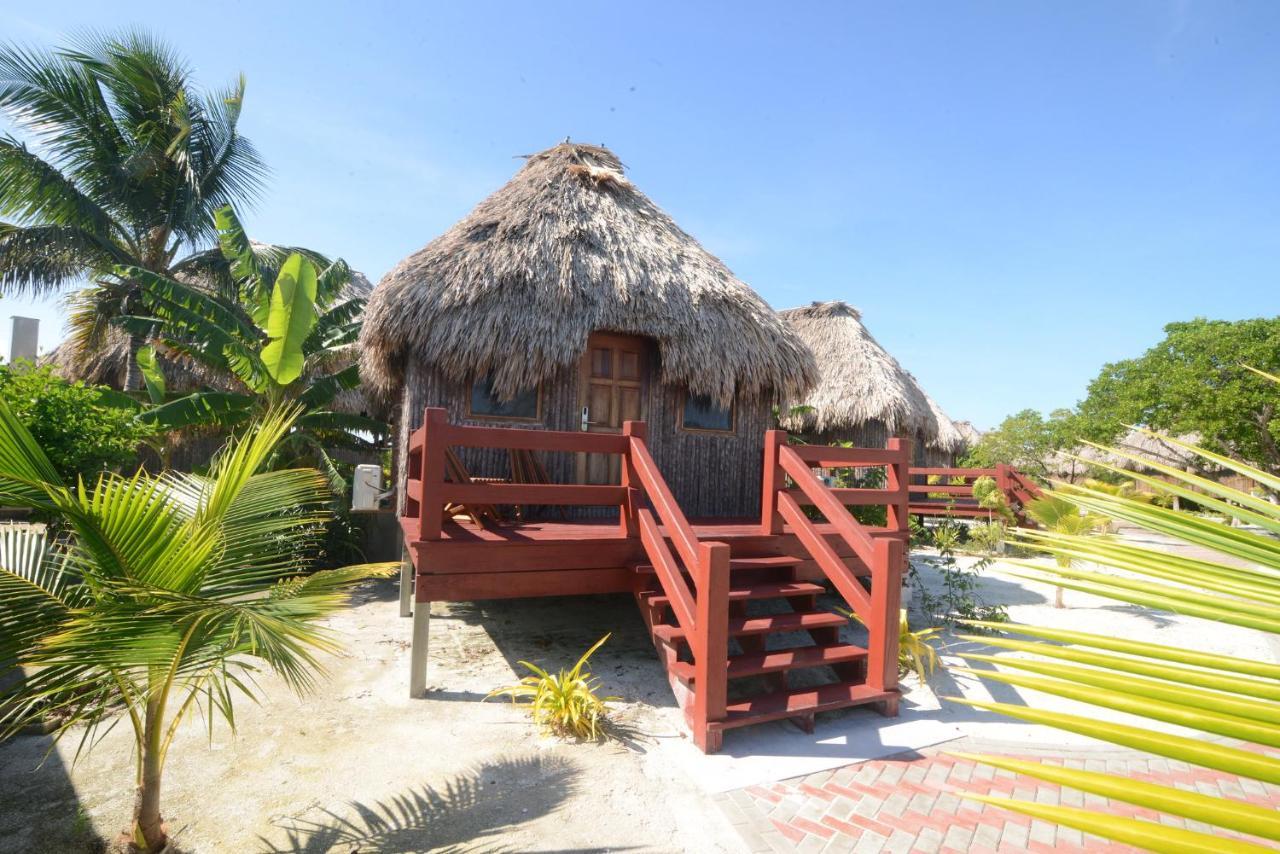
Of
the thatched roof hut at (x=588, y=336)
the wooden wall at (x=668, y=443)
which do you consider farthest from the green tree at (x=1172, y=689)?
the wooden wall at (x=668, y=443)

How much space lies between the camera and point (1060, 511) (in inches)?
365

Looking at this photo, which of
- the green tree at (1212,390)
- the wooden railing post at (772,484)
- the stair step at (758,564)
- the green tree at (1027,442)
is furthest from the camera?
the green tree at (1027,442)

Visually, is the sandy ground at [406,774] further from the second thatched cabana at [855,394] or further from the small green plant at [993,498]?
the second thatched cabana at [855,394]

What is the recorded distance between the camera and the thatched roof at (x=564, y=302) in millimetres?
7043

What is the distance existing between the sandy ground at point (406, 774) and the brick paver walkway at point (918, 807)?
259 mm

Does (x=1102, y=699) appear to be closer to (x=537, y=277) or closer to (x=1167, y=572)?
(x=1167, y=572)

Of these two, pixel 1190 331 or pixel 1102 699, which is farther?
pixel 1190 331

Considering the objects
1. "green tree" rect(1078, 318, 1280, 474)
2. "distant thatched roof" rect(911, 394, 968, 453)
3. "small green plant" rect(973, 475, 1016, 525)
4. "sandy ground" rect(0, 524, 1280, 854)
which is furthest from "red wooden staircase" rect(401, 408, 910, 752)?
"green tree" rect(1078, 318, 1280, 474)

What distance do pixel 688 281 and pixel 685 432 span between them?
170 centimetres

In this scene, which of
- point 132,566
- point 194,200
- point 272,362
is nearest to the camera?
point 132,566

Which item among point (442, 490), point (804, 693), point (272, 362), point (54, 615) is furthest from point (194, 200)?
point (804, 693)

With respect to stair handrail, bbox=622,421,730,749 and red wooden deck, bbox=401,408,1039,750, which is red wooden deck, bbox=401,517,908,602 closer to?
red wooden deck, bbox=401,408,1039,750

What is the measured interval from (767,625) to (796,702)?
1.93ft

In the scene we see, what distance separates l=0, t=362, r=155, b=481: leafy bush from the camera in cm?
619
